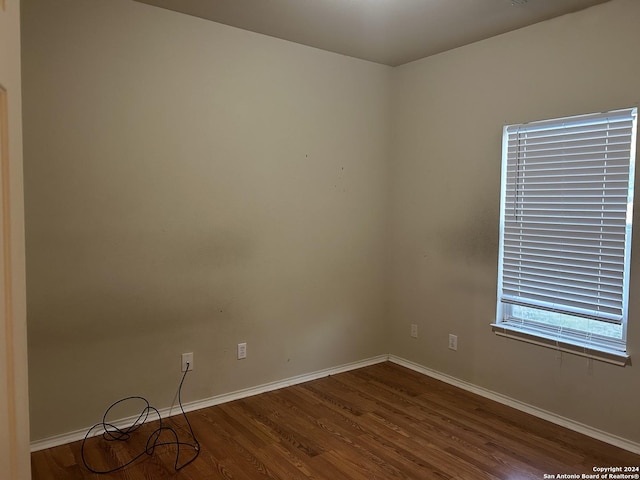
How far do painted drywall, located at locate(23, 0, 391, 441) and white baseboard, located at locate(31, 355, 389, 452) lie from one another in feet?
0.14

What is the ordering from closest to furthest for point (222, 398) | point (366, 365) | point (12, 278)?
point (12, 278)
point (222, 398)
point (366, 365)

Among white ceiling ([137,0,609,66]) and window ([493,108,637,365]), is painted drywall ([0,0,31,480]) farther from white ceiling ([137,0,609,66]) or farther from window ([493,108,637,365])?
window ([493,108,637,365])

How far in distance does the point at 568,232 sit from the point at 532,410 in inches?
48.1

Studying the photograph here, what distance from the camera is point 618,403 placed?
269 cm

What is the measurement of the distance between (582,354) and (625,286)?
0.49 metres

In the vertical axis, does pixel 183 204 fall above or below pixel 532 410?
above

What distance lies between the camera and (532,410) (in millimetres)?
3102

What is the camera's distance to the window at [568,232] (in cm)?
268

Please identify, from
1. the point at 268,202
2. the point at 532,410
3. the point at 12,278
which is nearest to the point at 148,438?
the point at 268,202

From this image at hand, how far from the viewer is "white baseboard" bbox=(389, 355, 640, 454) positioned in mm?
2678

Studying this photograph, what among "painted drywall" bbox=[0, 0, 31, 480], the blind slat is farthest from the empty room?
"painted drywall" bbox=[0, 0, 31, 480]

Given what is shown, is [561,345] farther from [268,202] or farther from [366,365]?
[268,202]

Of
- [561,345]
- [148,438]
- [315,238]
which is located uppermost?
[315,238]

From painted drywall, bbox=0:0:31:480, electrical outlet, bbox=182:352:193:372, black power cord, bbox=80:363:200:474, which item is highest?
painted drywall, bbox=0:0:31:480
